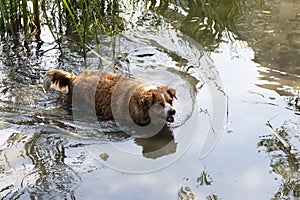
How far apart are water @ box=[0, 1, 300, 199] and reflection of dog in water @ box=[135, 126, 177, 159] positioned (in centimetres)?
1

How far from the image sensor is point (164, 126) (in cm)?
546

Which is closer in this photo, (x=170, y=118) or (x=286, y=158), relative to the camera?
(x=286, y=158)

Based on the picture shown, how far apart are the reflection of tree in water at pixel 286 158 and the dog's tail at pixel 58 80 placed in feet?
8.03

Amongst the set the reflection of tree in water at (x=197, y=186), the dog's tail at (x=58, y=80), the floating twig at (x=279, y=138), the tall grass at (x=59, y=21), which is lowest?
the reflection of tree in water at (x=197, y=186)

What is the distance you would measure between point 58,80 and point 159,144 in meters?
1.64

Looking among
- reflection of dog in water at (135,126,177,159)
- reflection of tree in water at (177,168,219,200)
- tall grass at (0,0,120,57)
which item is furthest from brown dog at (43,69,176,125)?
tall grass at (0,0,120,57)

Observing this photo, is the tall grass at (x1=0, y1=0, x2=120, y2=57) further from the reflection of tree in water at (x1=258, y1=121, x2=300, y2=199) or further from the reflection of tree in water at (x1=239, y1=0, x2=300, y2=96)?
the reflection of tree in water at (x1=258, y1=121, x2=300, y2=199)

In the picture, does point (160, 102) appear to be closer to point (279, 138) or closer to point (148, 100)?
point (148, 100)

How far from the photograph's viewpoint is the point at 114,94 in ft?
18.7

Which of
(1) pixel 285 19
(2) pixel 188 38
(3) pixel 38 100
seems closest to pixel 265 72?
(2) pixel 188 38

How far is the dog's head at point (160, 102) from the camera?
5266mm

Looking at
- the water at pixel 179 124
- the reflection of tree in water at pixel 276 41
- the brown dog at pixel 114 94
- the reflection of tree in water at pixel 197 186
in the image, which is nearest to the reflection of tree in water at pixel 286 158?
the water at pixel 179 124

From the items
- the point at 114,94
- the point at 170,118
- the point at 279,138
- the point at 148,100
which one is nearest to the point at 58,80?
the point at 114,94

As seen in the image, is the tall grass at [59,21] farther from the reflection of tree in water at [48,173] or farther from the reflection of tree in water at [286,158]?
the reflection of tree in water at [286,158]
